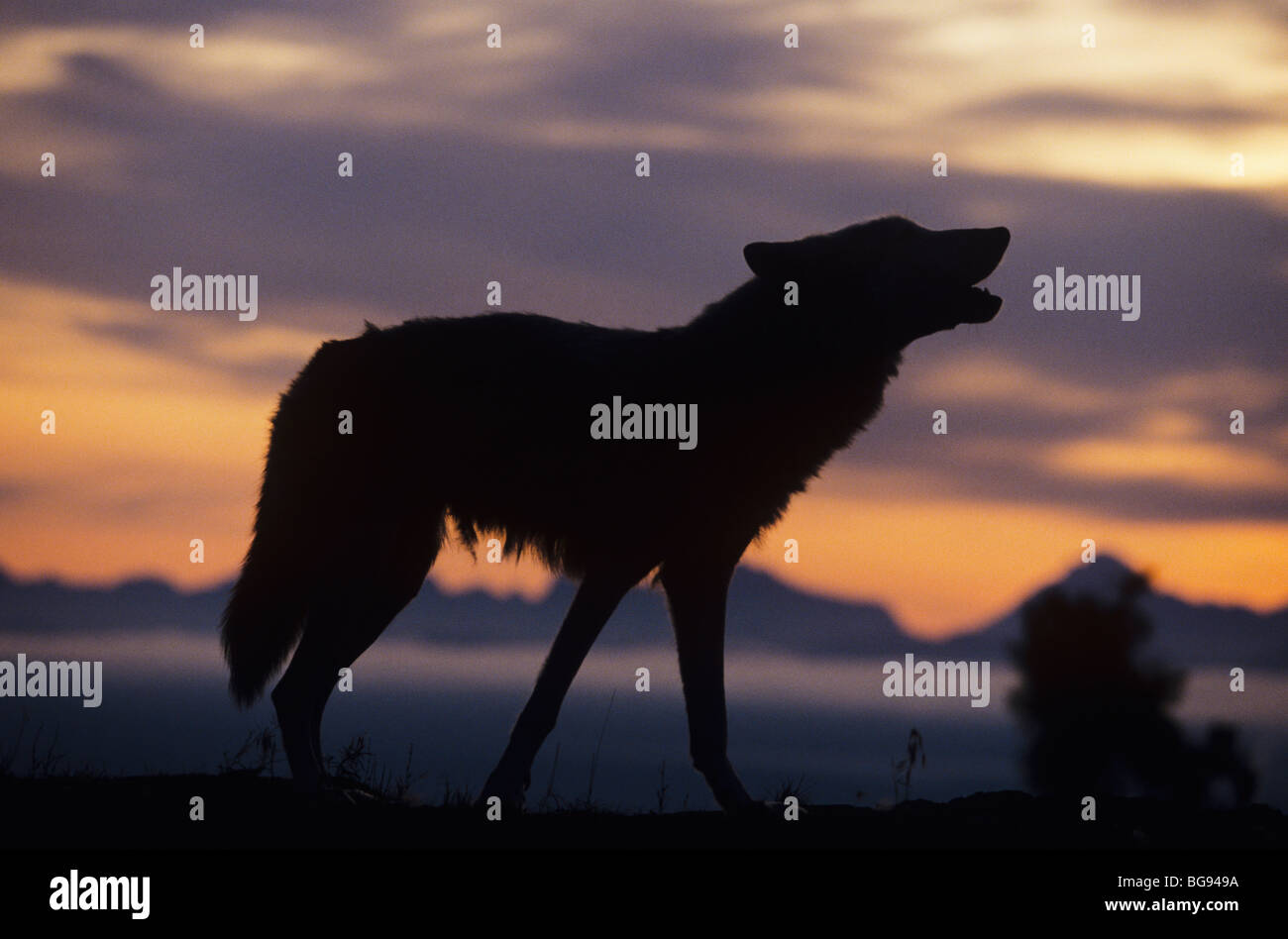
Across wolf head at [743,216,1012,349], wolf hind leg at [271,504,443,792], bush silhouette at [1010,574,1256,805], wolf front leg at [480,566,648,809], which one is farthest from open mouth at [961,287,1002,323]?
bush silhouette at [1010,574,1256,805]

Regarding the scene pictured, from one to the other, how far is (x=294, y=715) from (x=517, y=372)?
6.96ft

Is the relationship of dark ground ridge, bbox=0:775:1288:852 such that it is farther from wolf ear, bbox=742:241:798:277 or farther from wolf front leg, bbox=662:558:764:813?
wolf ear, bbox=742:241:798:277

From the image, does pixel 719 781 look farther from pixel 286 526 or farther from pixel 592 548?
pixel 286 526

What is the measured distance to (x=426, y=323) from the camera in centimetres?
761

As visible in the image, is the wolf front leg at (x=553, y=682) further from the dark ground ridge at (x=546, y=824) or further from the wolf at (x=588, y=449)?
the dark ground ridge at (x=546, y=824)

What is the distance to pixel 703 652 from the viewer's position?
7117mm

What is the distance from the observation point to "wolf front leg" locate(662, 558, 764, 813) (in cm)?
705

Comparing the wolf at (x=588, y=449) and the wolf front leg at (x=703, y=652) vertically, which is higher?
the wolf at (x=588, y=449)

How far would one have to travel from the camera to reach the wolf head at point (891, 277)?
6996mm

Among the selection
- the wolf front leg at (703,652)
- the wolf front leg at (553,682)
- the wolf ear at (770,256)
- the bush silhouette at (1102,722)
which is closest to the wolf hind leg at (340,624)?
the wolf front leg at (553,682)

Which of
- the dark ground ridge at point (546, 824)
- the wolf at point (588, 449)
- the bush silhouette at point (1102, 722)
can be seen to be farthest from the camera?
the bush silhouette at point (1102, 722)

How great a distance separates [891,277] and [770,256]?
0.63m

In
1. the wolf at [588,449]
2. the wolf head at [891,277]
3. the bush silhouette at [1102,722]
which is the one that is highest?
the wolf head at [891,277]

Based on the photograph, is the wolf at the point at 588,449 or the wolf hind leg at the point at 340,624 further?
the wolf hind leg at the point at 340,624
